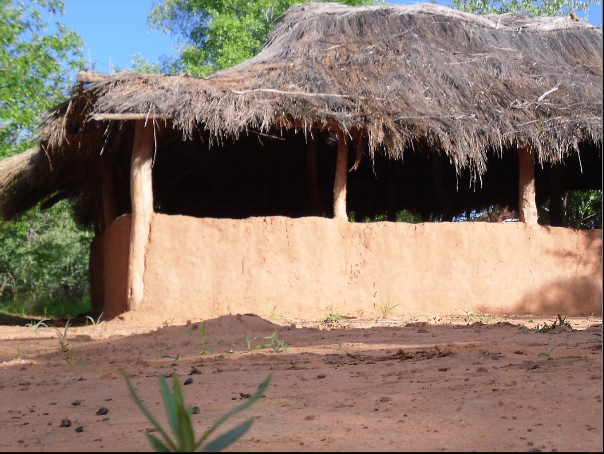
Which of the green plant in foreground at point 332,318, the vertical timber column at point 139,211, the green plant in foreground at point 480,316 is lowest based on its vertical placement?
the green plant in foreground at point 480,316

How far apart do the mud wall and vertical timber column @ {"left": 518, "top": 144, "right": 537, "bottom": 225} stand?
0.71 ft

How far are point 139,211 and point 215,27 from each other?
11.9m

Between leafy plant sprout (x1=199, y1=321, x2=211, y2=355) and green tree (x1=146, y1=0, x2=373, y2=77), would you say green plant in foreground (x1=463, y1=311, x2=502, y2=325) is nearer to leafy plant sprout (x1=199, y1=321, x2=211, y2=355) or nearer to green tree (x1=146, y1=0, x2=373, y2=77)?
leafy plant sprout (x1=199, y1=321, x2=211, y2=355)

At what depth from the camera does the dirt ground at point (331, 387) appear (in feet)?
6.61

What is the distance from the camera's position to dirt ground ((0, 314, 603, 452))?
6.61 ft

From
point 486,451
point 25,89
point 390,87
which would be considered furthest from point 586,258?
point 25,89

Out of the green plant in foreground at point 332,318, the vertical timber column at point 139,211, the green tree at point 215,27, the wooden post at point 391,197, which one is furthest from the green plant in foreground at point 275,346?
the green tree at point 215,27

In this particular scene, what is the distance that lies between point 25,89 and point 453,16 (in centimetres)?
779

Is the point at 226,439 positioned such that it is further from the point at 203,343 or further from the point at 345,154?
the point at 345,154

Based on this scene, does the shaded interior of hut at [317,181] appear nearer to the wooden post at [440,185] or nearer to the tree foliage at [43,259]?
the wooden post at [440,185]

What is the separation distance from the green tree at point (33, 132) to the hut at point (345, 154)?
1.15 meters

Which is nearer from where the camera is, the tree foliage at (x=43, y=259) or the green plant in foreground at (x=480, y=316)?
the green plant in foreground at (x=480, y=316)

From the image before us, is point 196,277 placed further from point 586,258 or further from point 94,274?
point 586,258

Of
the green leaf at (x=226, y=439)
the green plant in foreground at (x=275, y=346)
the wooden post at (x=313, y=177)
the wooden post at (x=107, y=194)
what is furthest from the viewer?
the wooden post at (x=313, y=177)
